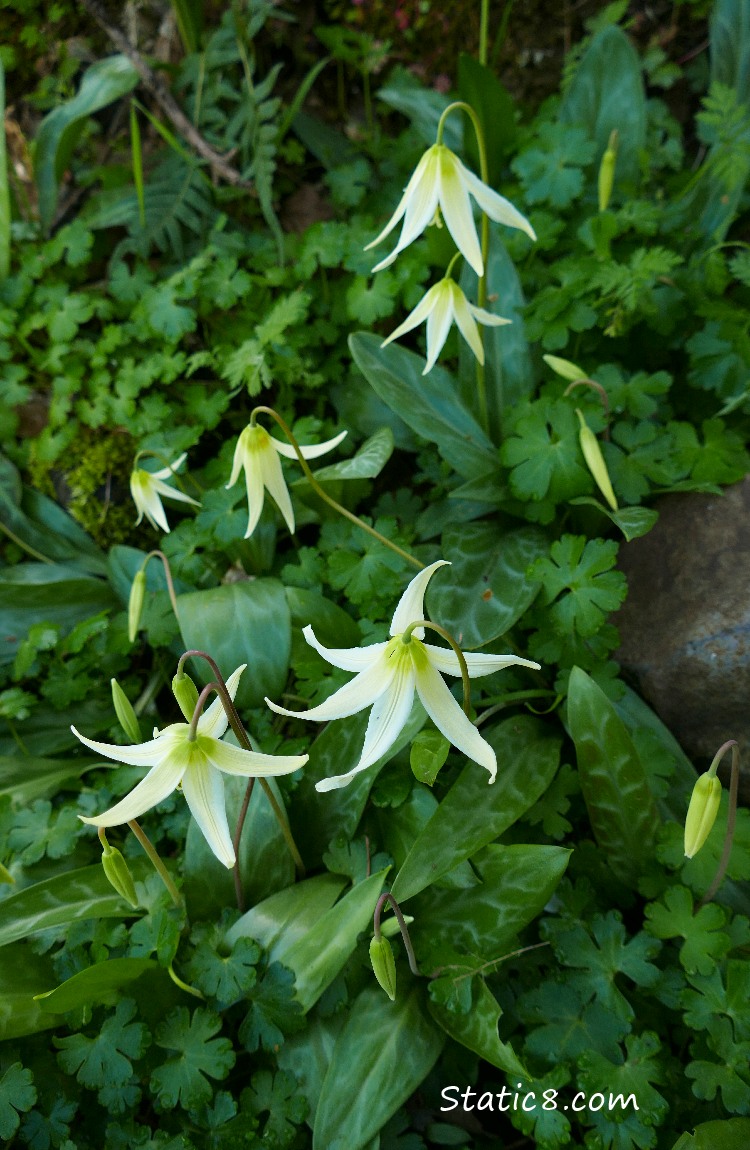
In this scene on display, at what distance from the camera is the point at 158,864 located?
1363mm

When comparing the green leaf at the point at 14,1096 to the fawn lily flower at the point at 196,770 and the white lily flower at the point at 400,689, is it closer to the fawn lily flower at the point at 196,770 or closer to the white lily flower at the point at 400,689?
the fawn lily flower at the point at 196,770

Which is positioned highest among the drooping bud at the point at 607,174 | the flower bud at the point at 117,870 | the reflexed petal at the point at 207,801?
the drooping bud at the point at 607,174

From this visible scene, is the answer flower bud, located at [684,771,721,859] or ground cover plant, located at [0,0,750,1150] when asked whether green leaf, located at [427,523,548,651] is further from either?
flower bud, located at [684,771,721,859]

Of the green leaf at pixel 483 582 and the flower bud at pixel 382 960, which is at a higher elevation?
the green leaf at pixel 483 582

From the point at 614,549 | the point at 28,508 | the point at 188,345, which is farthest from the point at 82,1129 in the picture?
the point at 188,345

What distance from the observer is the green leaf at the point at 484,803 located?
1.36m

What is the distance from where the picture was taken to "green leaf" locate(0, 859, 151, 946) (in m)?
1.44

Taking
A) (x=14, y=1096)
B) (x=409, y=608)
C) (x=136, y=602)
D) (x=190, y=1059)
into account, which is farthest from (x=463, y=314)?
(x=14, y=1096)

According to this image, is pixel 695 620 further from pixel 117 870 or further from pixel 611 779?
pixel 117 870

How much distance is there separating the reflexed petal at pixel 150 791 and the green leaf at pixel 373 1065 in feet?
1.96

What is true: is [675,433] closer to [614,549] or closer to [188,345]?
[614,549]

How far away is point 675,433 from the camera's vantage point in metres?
1.79

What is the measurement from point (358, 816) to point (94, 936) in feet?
1.74

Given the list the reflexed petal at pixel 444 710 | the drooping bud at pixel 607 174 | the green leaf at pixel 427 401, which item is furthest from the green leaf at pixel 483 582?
the drooping bud at pixel 607 174
